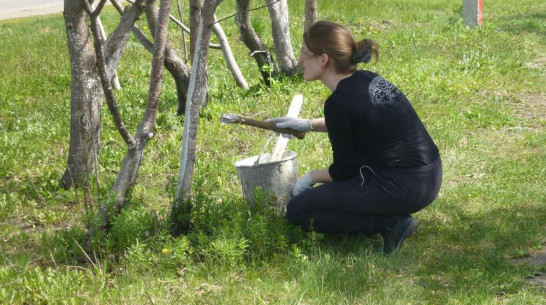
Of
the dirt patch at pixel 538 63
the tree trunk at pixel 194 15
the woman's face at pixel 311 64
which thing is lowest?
the dirt patch at pixel 538 63

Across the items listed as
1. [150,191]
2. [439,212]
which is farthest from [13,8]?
[439,212]

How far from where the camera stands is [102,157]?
21.1 feet

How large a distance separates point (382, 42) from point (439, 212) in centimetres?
651

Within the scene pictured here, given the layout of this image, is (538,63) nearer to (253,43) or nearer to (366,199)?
(253,43)

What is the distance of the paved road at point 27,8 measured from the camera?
1718cm

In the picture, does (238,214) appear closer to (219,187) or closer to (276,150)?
(276,150)

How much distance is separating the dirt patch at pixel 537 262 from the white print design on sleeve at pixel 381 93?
122 centimetres

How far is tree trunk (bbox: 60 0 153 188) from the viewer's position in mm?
5352

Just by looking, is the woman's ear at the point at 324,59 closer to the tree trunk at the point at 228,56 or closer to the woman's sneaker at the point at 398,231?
the woman's sneaker at the point at 398,231

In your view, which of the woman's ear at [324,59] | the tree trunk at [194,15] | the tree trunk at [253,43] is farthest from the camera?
the tree trunk at [253,43]

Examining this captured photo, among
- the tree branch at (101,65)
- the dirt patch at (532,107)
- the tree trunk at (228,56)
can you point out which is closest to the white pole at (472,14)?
the dirt patch at (532,107)

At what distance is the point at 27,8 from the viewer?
A: 18.0 meters

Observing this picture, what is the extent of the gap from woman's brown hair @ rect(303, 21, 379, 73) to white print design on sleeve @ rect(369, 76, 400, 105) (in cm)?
15

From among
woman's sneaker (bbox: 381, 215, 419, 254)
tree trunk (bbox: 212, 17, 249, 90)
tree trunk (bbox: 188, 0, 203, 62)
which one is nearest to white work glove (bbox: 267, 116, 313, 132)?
woman's sneaker (bbox: 381, 215, 419, 254)
